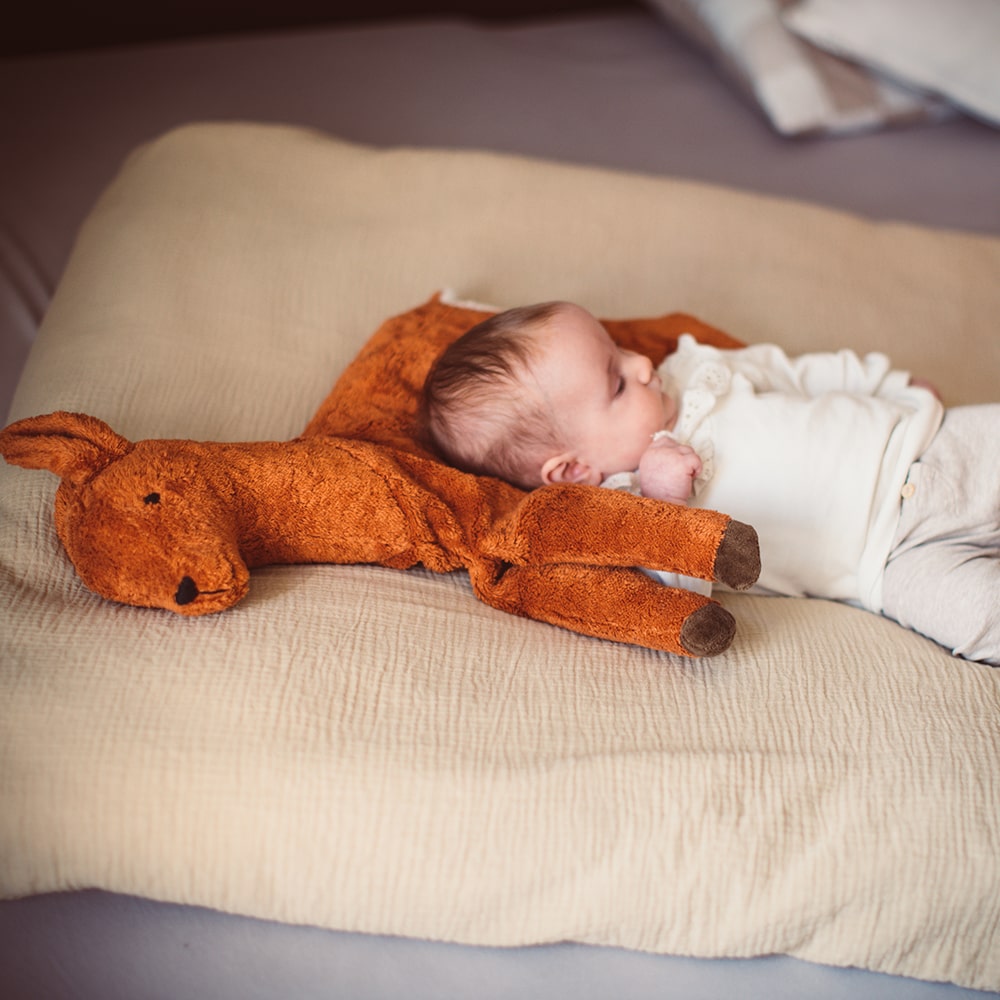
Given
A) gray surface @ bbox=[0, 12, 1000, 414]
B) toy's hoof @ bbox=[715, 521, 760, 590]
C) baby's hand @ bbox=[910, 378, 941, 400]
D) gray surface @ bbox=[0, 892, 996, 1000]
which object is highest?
gray surface @ bbox=[0, 12, 1000, 414]

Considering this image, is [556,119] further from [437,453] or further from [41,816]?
[41,816]

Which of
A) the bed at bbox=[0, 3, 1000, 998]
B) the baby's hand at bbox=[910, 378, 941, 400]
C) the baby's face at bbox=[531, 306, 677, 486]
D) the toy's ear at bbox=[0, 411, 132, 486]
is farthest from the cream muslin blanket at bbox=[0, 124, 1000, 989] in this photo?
the baby's hand at bbox=[910, 378, 941, 400]

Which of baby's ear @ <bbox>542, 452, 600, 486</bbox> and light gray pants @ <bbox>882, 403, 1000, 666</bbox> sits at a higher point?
baby's ear @ <bbox>542, 452, 600, 486</bbox>

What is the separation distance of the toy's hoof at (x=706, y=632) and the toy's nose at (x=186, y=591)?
18.8 inches

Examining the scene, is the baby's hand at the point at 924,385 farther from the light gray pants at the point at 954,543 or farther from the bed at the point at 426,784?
the bed at the point at 426,784

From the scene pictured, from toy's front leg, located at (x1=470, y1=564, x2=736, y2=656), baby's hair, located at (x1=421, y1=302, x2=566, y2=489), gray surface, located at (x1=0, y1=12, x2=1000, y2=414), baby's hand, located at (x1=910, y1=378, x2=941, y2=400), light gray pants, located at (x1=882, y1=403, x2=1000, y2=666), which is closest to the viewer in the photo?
toy's front leg, located at (x1=470, y1=564, x2=736, y2=656)

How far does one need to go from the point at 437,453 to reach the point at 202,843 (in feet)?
1.82

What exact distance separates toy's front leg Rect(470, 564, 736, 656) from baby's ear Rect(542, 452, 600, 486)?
18cm

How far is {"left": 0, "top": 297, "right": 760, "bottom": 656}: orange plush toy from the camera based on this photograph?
0.92 meters

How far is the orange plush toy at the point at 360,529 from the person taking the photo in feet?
3.03

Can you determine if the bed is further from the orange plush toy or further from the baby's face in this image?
the baby's face

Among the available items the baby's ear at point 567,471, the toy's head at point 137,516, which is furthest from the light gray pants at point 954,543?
the toy's head at point 137,516

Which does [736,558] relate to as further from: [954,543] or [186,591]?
[186,591]

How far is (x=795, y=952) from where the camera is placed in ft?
2.83
